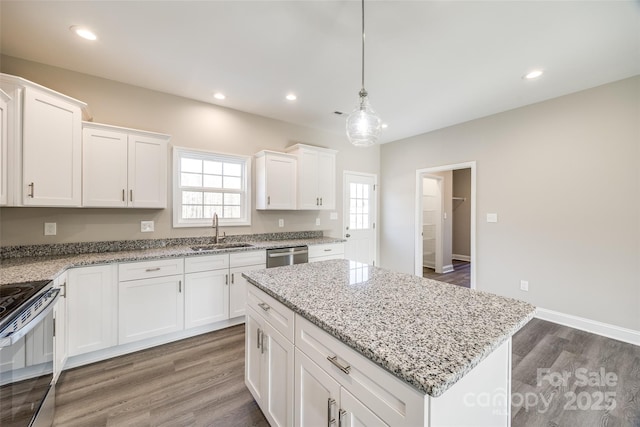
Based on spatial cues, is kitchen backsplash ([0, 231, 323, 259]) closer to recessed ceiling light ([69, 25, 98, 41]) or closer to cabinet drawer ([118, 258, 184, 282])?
cabinet drawer ([118, 258, 184, 282])

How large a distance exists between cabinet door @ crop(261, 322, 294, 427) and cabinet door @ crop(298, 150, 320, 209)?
2491mm

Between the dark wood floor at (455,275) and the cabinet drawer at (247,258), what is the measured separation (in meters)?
3.46

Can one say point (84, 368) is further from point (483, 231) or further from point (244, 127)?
point (483, 231)

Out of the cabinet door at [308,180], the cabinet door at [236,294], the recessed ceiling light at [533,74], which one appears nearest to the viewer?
the recessed ceiling light at [533,74]

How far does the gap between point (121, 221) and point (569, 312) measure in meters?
5.30

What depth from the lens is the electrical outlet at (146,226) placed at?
115 inches

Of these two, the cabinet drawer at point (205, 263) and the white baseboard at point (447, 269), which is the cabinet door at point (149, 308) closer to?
the cabinet drawer at point (205, 263)

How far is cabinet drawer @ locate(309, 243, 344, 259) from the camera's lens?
3582 millimetres

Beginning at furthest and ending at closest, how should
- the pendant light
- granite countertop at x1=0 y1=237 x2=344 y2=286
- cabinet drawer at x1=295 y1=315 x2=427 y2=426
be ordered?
1. the pendant light
2. granite countertop at x1=0 y1=237 x2=344 y2=286
3. cabinet drawer at x1=295 y1=315 x2=427 y2=426

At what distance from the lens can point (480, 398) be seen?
0.94 metres

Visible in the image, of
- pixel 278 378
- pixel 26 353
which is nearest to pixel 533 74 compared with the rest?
pixel 278 378

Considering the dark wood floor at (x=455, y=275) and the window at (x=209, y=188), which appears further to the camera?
the dark wood floor at (x=455, y=275)

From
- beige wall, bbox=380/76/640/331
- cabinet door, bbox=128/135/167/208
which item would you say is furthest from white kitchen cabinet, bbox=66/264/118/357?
beige wall, bbox=380/76/640/331

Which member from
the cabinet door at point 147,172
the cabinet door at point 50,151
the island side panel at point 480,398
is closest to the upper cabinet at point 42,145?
the cabinet door at point 50,151
